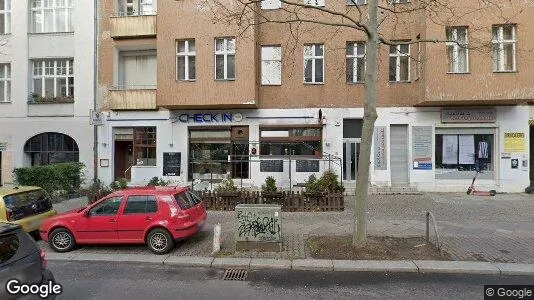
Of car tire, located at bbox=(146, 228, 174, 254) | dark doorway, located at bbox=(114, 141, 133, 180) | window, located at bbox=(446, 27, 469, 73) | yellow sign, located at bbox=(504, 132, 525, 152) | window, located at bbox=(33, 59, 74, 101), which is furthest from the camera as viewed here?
window, located at bbox=(33, 59, 74, 101)

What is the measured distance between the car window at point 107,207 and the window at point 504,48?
14997 mm

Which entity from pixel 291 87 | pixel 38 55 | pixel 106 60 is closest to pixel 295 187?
pixel 291 87

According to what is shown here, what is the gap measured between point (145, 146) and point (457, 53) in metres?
14.9

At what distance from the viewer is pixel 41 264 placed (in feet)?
14.1

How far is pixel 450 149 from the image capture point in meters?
16.2

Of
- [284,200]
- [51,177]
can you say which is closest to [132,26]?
[51,177]

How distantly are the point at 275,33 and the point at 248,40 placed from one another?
5.83 ft

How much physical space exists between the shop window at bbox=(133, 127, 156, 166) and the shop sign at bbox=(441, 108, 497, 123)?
44.9 feet

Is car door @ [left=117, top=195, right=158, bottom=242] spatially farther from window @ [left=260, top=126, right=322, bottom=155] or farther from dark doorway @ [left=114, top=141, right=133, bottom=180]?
dark doorway @ [left=114, top=141, right=133, bottom=180]

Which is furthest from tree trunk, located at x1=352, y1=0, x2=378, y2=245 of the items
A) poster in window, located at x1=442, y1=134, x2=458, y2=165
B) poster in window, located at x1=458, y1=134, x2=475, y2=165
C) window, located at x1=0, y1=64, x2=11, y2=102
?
window, located at x1=0, y1=64, x2=11, y2=102

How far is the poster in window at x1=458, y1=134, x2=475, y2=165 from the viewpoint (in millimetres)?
16031

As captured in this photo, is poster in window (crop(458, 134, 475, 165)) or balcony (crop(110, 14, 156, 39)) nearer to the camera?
poster in window (crop(458, 134, 475, 165))

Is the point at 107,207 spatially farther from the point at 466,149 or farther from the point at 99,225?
the point at 466,149

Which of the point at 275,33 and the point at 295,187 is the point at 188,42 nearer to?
the point at 275,33
